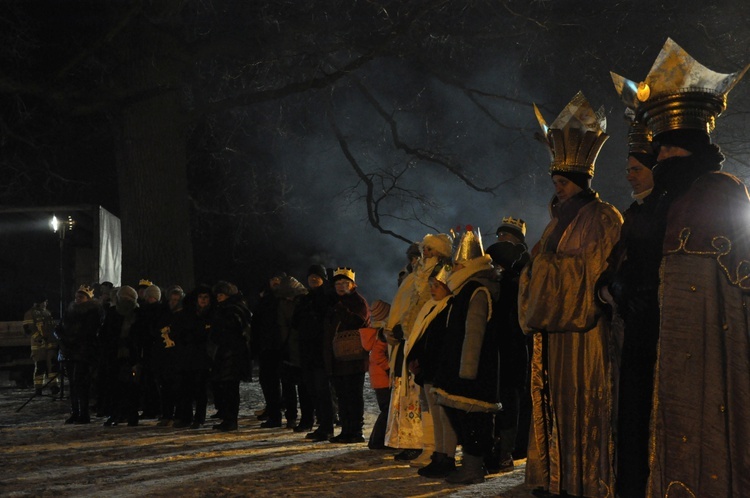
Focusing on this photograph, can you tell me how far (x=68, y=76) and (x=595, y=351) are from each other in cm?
1383

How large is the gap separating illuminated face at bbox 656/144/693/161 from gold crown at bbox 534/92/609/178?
1.45 metres

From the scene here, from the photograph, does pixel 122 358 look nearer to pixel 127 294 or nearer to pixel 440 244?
pixel 127 294

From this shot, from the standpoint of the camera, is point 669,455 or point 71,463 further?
point 71,463

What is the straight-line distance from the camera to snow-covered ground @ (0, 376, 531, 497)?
7.34 meters

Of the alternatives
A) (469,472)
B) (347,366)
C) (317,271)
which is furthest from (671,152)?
(317,271)

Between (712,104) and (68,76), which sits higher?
(68,76)

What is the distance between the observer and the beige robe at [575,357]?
5.87 m

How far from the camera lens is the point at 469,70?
20.3m

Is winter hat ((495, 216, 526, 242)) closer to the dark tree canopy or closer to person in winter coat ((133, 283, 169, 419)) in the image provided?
person in winter coat ((133, 283, 169, 419))

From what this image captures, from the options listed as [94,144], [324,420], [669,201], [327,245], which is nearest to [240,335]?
[324,420]

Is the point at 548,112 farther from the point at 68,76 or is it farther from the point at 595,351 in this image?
the point at 595,351

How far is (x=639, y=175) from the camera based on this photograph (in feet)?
19.0

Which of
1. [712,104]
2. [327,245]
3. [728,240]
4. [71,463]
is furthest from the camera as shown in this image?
[327,245]

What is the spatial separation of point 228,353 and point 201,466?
3.05 meters
